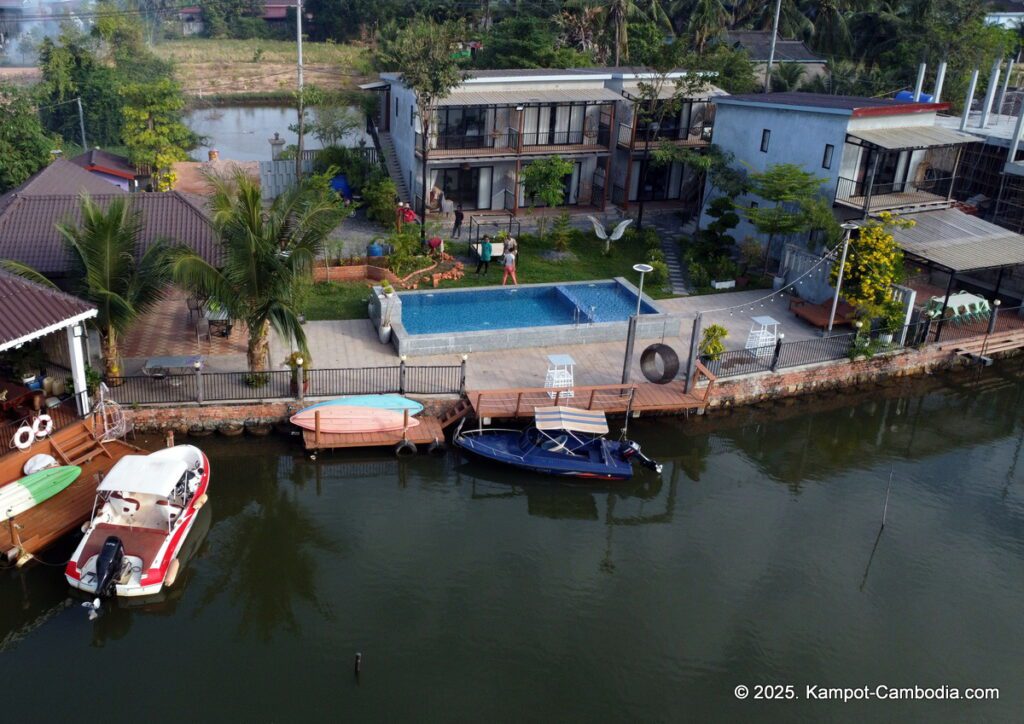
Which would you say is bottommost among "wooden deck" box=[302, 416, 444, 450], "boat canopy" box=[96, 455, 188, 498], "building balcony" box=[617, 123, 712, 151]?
"wooden deck" box=[302, 416, 444, 450]

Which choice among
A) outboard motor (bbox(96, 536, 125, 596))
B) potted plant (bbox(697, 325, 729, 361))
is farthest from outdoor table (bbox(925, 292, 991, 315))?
outboard motor (bbox(96, 536, 125, 596))

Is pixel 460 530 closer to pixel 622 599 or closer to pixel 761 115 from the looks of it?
pixel 622 599

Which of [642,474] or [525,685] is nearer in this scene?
[525,685]

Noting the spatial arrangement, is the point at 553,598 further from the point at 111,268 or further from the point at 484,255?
the point at 484,255

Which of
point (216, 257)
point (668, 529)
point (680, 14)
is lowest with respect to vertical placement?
point (668, 529)

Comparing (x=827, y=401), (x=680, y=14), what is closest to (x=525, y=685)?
(x=827, y=401)

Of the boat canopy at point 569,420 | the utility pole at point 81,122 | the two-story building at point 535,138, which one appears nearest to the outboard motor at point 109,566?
the boat canopy at point 569,420

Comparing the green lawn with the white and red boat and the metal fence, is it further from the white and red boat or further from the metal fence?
the white and red boat
